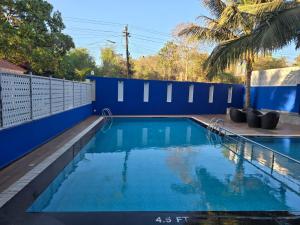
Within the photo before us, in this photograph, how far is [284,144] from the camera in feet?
29.1

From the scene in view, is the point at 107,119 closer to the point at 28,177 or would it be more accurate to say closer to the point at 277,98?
the point at 277,98

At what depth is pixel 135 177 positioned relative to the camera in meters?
5.49

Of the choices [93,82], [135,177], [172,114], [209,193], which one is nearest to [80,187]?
[135,177]

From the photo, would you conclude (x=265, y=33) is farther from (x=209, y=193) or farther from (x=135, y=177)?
(x=135, y=177)

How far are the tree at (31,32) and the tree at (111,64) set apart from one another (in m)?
21.0

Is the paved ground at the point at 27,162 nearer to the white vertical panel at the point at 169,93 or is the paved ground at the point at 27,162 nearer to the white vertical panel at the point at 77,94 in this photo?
the white vertical panel at the point at 77,94

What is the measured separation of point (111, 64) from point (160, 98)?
23.8m

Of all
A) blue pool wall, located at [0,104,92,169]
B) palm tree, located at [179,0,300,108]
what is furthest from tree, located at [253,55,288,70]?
blue pool wall, located at [0,104,92,169]

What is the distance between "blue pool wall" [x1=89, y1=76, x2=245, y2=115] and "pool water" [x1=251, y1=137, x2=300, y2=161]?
8448 mm

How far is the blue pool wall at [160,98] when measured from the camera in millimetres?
15992

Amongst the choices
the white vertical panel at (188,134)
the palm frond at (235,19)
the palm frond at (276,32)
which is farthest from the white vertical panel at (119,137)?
the palm frond at (235,19)

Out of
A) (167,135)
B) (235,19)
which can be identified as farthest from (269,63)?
(167,135)

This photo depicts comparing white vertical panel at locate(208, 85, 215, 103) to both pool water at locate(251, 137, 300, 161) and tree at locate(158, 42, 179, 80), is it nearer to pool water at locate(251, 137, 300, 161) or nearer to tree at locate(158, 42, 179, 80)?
pool water at locate(251, 137, 300, 161)

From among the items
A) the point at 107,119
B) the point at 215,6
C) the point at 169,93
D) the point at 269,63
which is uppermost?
the point at 215,6
